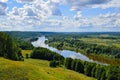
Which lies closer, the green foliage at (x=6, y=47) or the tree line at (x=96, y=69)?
the tree line at (x=96, y=69)

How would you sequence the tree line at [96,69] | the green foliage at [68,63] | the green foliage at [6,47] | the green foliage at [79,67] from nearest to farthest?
1. the tree line at [96,69]
2. the green foliage at [6,47]
3. the green foliage at [79,67]
4. the green foliage at [68,63]

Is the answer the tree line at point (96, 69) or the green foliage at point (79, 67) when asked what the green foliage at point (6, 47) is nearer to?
the green foliage at point (79, 67)

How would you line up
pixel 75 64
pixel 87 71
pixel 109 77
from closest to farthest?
pixel 109 77
pixel 87 71
pixel 75 64

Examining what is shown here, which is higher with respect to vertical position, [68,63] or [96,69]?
[96,69]

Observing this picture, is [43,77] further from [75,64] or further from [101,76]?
[75,64]

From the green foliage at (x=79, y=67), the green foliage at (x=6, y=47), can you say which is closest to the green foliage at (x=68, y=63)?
the green foliage at (x=79, y=67)

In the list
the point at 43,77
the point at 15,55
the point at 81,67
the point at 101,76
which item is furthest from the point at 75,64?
the point at 43,77

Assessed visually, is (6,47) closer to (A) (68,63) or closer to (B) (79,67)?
(B) (79,67)

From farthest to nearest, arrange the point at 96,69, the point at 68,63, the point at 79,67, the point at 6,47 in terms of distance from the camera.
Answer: the point at 68,63 < the point at 79,67 < the point at 96,69 < the point at 6,47

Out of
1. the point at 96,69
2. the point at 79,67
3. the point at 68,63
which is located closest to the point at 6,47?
the point at 79,67

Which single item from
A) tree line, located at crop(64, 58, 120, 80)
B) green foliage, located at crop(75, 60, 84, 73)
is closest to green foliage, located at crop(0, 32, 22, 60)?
green foliage, located at crop(75, 60, 84, 73)

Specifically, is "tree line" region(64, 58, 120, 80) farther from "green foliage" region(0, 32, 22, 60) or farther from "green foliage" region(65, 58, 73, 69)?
"green foliage" region(0, 32, 22, 60)
